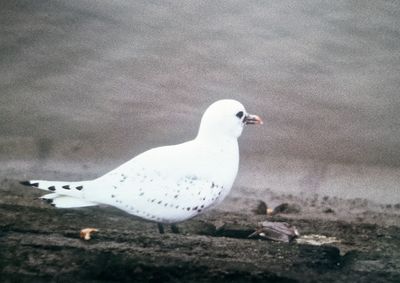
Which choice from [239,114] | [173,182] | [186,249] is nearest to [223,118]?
[239,114]

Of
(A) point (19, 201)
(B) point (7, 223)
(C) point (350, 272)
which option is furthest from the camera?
(A) point (19, 201)

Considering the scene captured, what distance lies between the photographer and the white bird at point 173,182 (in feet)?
4.42

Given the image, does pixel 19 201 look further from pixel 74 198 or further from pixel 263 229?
pixel 263 229

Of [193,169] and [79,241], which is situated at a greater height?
[193,169]

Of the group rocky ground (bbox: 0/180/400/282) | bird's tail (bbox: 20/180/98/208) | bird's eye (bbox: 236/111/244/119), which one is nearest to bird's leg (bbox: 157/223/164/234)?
rocky ground (bbox: 0/180/400/282)

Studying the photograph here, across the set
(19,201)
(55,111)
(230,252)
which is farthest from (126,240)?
(55,111)

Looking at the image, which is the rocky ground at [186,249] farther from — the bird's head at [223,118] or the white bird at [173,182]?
the bird's head at [223,118]

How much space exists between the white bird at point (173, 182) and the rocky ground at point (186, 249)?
0.24 feet

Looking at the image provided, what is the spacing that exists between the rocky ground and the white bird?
7cm

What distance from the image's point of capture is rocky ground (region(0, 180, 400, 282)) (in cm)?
125

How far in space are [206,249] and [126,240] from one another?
156mm

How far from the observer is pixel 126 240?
1.37 meters

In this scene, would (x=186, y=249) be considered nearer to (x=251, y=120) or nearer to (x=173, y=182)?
(x=173, y=182)

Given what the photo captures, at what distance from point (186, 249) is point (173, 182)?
129mm
